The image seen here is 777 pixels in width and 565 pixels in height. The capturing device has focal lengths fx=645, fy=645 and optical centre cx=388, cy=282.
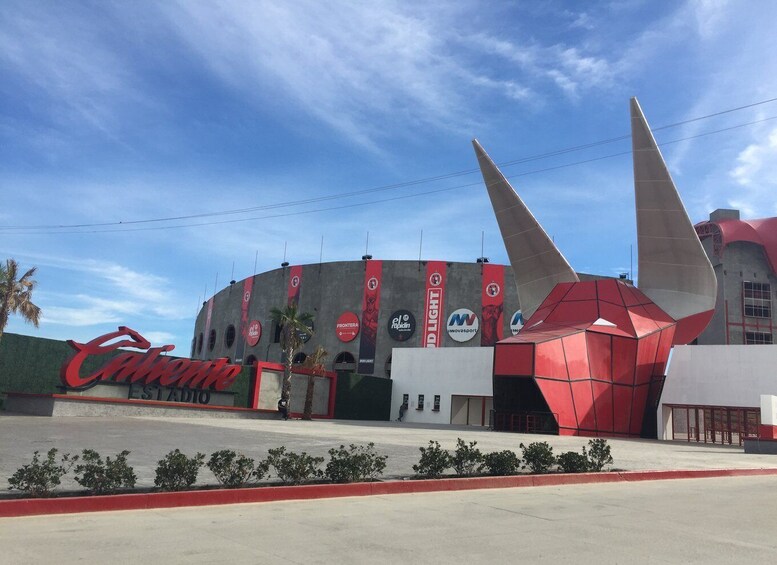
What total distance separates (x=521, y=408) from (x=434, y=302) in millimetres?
26956

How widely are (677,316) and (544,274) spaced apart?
7965 mm

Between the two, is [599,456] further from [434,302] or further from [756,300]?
[756,300]

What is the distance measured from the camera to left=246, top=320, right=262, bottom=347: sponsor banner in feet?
227

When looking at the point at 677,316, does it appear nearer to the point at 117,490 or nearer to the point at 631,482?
the point at 631,482

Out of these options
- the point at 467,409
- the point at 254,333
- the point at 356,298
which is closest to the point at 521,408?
the point at 467,409

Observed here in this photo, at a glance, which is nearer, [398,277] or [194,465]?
[194,465]

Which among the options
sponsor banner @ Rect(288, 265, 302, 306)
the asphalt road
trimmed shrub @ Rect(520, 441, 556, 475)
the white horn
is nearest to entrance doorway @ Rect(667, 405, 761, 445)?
the white horn

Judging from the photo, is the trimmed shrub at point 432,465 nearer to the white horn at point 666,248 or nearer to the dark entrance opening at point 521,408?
the dark entrance opening at point 521,408

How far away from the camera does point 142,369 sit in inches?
1260

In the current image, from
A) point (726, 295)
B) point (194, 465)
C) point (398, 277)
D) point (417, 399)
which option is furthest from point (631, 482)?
A: point (726, 295)

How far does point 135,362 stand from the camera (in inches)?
1260

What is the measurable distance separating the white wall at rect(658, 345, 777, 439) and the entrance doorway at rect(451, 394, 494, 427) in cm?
1316

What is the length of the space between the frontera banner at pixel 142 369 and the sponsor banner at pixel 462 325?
26.5m

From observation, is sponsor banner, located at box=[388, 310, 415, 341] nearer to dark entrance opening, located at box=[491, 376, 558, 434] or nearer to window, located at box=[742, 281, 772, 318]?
dark entrance opening, located at box=[491, 376, 558, 434]
